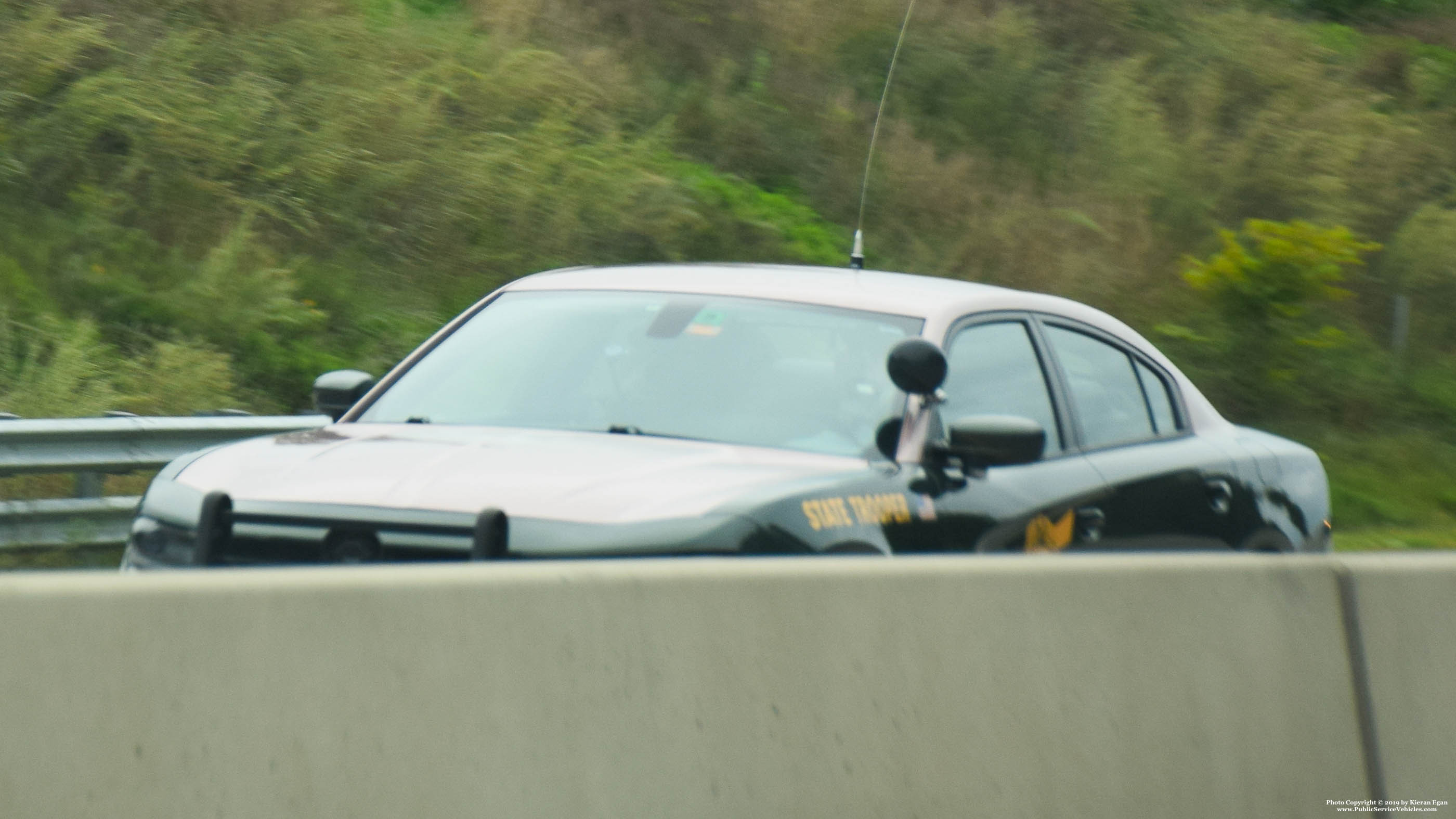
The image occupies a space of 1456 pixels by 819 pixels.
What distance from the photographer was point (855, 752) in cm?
322

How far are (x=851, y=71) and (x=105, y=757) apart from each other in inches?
691

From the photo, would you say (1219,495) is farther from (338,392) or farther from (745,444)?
(338,392)

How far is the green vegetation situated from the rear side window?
6.26m

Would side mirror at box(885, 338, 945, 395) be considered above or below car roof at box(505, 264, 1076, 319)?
above

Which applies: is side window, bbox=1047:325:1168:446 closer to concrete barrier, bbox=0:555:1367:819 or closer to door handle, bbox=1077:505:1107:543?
door handle, bbox=1077:505:1107:543

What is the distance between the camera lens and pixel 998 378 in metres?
5.54

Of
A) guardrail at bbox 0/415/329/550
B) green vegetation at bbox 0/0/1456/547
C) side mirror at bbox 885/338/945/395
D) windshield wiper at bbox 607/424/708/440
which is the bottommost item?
green vegetation at bbox 0/0/1456/547

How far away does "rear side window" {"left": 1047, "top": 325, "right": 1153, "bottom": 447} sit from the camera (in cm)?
577

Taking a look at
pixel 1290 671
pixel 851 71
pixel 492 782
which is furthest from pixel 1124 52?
pixel 492 782

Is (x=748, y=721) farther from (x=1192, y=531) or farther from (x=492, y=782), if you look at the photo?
(x=1192, y=531)

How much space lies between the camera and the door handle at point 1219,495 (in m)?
5.96

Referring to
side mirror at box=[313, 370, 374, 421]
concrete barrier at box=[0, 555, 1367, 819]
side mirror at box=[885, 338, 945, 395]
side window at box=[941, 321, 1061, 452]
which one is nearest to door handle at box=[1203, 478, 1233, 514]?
side window at box=[941, 321, 1061, 452]

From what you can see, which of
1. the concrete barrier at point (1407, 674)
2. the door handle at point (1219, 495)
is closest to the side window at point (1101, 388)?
the door handle at point (1219, 495)

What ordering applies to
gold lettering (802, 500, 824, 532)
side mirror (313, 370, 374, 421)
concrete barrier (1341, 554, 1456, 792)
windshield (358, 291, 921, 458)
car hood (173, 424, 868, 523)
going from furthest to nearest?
side mirror (313, 370, 374, 421)
windshield (358, 291, 921, 458)
gold lettering (802, 500, 824, 532)
car hood (173, 424, 868, 523)
concrete barrier (1341, 554, 1456, 792)
